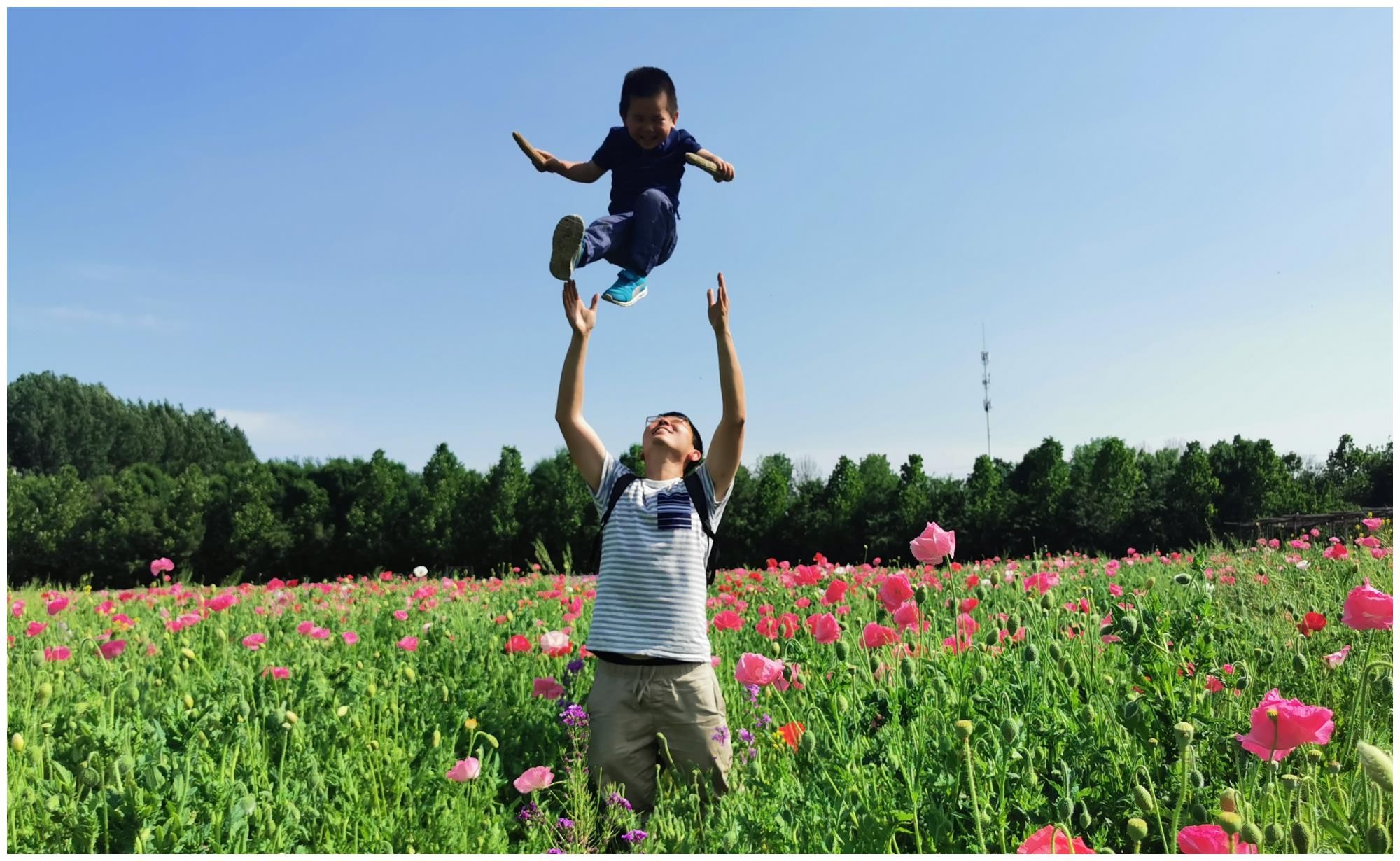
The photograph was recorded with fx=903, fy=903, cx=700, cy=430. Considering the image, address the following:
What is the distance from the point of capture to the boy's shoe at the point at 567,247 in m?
2.48

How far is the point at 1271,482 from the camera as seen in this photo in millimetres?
19281

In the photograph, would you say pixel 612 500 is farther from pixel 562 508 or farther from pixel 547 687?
pixel 562 508

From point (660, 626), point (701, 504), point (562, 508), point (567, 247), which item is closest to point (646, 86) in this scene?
point (567, 247)

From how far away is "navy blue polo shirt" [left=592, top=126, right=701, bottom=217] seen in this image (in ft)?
9.29

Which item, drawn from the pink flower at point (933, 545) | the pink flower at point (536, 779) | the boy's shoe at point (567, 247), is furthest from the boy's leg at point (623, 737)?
the boy's shoe at point (567, 247)

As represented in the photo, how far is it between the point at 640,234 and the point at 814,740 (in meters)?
1.52

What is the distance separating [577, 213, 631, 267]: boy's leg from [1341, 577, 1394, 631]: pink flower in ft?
7.12

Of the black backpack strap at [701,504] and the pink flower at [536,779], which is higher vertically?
the black backpack strap at [701,504]

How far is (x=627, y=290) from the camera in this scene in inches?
106

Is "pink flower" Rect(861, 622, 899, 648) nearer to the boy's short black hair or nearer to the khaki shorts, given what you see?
the khaki shorts

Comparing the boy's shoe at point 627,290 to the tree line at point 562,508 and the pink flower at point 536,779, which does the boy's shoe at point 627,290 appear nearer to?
the pink flower at point 536,779

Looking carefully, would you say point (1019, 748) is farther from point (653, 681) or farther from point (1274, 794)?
point (653, 681)

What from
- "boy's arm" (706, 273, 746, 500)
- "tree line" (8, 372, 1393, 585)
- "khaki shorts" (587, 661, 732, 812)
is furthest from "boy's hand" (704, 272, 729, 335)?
"tree line" (8, 372, 1393, 585)

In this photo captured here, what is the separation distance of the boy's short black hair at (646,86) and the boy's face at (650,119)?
0.03 feet
